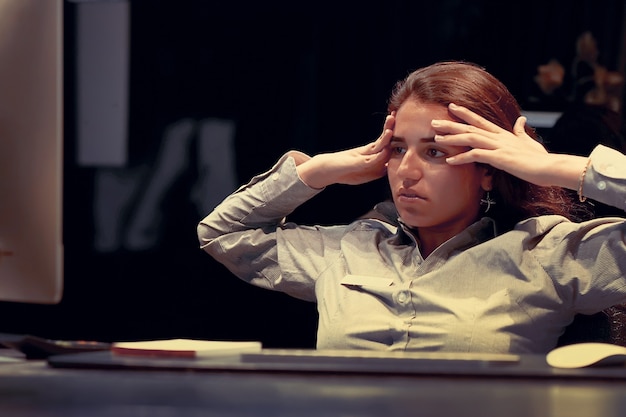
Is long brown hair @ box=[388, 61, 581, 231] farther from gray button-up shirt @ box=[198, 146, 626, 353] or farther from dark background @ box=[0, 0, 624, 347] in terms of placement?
dark background @ box=[0, 0, 624, 347]

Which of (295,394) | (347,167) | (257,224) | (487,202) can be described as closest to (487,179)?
(487,202)

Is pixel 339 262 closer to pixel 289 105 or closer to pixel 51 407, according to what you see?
pixel 289 105

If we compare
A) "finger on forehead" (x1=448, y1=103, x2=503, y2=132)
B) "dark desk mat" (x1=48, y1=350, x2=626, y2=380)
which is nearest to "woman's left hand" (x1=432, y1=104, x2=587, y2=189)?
"finger on forehead" (x1=448, y1=103, x2=503, y2=132)

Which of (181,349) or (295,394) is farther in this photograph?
(181,349)

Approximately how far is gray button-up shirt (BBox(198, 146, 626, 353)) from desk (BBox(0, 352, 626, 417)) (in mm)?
605

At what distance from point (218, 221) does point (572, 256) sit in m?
0.72

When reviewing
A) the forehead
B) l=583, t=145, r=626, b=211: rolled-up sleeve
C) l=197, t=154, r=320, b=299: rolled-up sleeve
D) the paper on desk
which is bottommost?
the paper on desk

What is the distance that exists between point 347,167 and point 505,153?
0.33 m

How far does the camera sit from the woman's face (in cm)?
153

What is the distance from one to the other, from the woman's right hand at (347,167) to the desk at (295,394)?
2.91 feet

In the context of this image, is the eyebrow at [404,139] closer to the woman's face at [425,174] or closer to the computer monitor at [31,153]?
A: the woman's face at [425,174]

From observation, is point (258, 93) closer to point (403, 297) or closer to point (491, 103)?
point (491, 103)

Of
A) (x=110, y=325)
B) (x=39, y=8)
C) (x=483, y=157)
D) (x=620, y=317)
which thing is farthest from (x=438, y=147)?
(x=110, y=325)

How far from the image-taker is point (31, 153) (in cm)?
122
